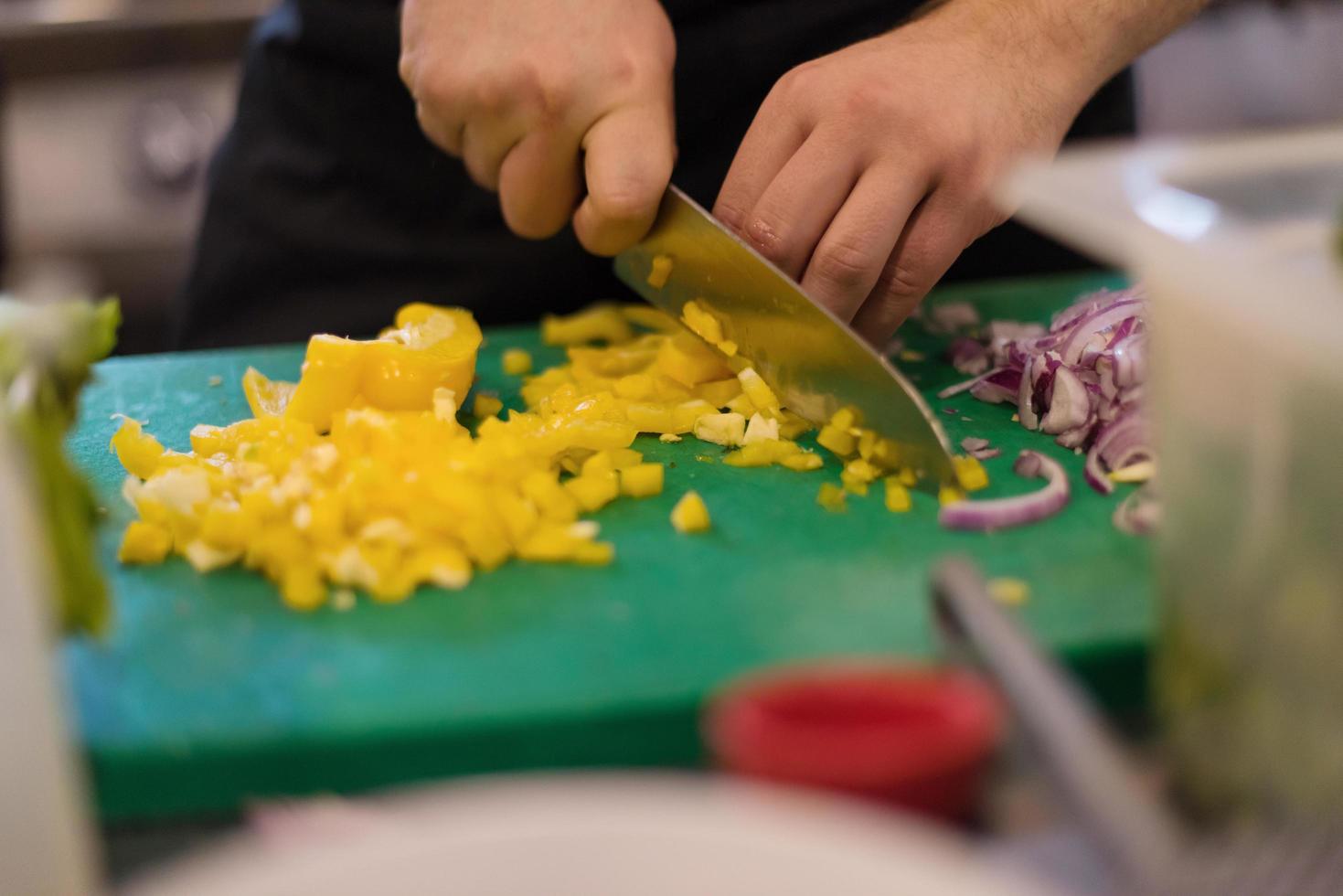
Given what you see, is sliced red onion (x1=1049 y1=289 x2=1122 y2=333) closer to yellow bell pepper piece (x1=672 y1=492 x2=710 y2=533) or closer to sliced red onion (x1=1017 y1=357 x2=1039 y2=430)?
sliced red onion (x1=1017 y1=357 x2=1039 y2=430)

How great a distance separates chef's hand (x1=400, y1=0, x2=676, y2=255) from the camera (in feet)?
4.83

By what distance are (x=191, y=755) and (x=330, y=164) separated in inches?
53.6

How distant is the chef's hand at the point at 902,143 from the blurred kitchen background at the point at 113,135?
6.80 feet

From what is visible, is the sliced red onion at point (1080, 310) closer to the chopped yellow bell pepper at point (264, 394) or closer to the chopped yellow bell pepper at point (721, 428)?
the chopped yellow bell pepper at point (721, 428)

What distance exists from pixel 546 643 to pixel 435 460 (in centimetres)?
23

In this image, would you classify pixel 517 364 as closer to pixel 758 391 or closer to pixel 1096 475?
pixel 758 391

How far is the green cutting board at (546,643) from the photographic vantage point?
90 centimetres

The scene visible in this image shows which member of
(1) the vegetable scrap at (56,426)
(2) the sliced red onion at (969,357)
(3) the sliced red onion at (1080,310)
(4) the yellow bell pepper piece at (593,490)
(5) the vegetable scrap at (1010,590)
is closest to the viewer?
(1) the vegetable scrap at (56,426)

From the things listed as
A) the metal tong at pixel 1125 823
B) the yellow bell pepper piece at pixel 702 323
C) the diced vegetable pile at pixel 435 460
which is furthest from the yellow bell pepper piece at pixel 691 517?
the metal tong at pixel 1125 823

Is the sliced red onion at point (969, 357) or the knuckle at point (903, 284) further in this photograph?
the sliced red onion at point (969, 357)

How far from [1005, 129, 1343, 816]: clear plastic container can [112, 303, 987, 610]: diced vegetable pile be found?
453mm

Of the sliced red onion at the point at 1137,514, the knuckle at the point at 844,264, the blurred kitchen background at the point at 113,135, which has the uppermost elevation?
the knuckle at the point at 844,264

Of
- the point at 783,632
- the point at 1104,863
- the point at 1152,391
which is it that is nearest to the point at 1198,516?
the point at 1152,391

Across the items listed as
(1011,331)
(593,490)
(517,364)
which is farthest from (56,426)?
(1011,331)
